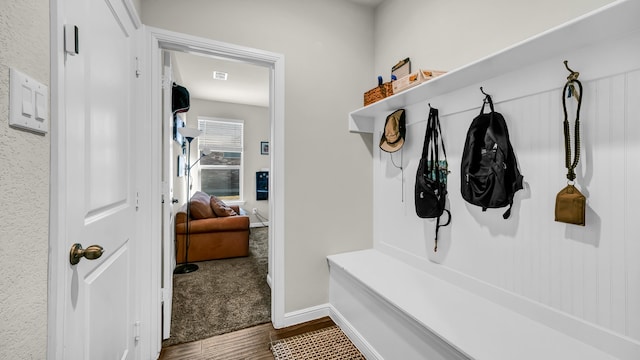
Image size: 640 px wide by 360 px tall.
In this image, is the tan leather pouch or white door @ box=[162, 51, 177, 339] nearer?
the tan leather pouch

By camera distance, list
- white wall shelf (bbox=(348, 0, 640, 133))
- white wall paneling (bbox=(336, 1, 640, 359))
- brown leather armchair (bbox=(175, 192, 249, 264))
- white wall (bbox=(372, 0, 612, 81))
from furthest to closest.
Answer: brown leather armchair (bbox=(175, 192, 249, 264)) < white wall (bbox=(372, 0, 612, 81)) < white wall paneling (bbox=(336, 1, 640, 359)) < white wall shelf (bbox=(348, 0, 640, 133))

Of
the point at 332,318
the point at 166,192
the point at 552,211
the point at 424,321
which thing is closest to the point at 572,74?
the point at 552,211

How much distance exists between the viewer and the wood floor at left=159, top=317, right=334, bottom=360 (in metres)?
1.78

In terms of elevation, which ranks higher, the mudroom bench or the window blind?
the window blind

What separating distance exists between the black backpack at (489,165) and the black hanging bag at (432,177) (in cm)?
19

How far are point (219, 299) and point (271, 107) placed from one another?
5.99ft

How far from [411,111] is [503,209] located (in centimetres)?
92

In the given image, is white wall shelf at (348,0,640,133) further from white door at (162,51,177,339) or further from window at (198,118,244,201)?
window at (198,118,244,201)

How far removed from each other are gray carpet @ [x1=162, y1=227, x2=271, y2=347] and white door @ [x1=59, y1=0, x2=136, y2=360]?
1.90 ft

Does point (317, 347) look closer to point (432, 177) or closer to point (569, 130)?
point (432, 177)

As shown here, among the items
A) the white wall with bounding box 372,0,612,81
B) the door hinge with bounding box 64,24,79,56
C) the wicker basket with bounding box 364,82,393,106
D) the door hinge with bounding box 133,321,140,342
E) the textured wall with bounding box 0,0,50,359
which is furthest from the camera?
the wicker basket with bounding box 364,82,393,106

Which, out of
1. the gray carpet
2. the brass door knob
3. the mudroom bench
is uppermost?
the brass door knob

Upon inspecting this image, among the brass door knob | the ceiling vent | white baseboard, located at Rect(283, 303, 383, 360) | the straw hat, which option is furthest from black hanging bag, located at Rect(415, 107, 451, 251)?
the ceiling vent

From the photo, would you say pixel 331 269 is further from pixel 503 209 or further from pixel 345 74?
pixel 345 74
